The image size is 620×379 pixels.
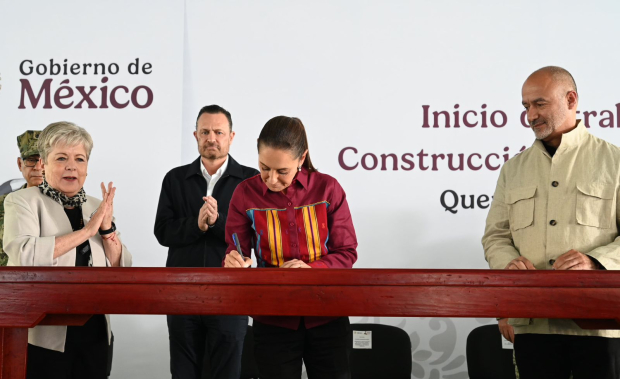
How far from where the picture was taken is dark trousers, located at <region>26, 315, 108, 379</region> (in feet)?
7.13

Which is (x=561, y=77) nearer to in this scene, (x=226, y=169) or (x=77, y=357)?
(x=226, y=169)

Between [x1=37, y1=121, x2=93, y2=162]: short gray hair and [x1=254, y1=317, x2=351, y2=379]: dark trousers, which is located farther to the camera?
[x1=37, y1=121, x2=93, y2=162]: short gray hair

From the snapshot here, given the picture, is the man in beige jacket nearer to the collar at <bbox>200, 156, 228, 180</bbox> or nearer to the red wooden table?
the red wooden table

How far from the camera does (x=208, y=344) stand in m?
3.16

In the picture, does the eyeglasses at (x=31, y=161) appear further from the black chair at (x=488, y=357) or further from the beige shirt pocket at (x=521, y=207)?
the black chair at (x=488, y=357)

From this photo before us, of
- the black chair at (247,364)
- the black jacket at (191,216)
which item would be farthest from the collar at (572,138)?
the black chair at (247,364)

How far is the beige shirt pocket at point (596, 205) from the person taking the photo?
2.25m

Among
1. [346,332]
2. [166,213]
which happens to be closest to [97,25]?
[166,213]

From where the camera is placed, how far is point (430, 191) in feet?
12.9

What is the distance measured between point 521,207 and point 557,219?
0.13 m

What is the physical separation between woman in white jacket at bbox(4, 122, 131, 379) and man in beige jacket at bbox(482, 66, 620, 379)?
1413 mm

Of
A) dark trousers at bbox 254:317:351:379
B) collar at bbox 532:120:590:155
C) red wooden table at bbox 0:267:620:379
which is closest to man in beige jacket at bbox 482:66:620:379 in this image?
collar at bbox 532:120:590:155

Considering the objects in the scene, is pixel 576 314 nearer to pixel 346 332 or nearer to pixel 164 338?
pixel 346 332

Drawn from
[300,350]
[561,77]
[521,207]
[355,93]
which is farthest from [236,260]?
[355,93]
